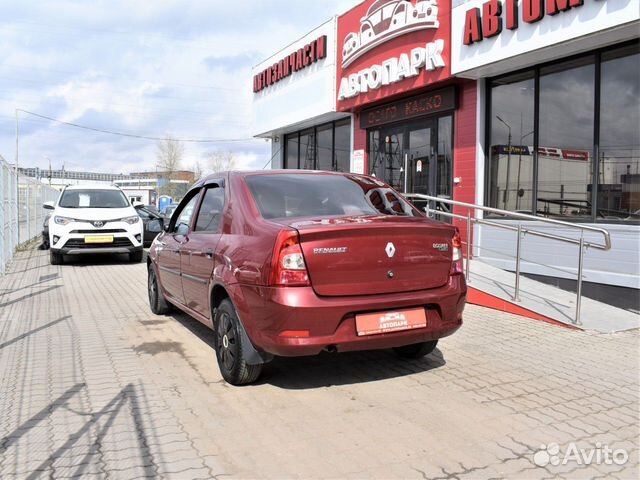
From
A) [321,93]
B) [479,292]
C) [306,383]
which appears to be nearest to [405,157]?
[321,93]

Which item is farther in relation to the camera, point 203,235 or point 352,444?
point 203,235

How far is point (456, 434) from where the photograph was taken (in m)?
3.27

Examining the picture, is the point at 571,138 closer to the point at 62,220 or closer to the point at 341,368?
the point at 341,368

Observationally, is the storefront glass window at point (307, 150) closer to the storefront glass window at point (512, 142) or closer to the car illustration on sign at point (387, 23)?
the car illustration on sign at point (387, 23)

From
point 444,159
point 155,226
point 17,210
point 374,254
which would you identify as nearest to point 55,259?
point 17,210

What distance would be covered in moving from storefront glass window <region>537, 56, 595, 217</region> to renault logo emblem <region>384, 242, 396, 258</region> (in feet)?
17.9

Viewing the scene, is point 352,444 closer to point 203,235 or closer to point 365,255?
point 365,255

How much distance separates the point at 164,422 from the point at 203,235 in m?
1.84

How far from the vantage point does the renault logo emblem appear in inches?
149

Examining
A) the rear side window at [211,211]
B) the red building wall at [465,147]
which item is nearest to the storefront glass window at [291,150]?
the red building wall at [465,147]

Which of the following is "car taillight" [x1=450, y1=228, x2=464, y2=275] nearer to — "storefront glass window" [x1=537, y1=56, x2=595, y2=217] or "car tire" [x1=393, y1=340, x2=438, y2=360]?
"car tire" [x1=393, y1=340, x2=438, y2=360]

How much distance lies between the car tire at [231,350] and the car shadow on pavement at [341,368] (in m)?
0.21

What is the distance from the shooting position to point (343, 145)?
14.3 metres

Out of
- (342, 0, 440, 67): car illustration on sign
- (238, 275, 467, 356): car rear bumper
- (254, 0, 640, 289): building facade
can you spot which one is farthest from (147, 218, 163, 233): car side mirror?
(342, 0, 440, 67): car illustration on sign
